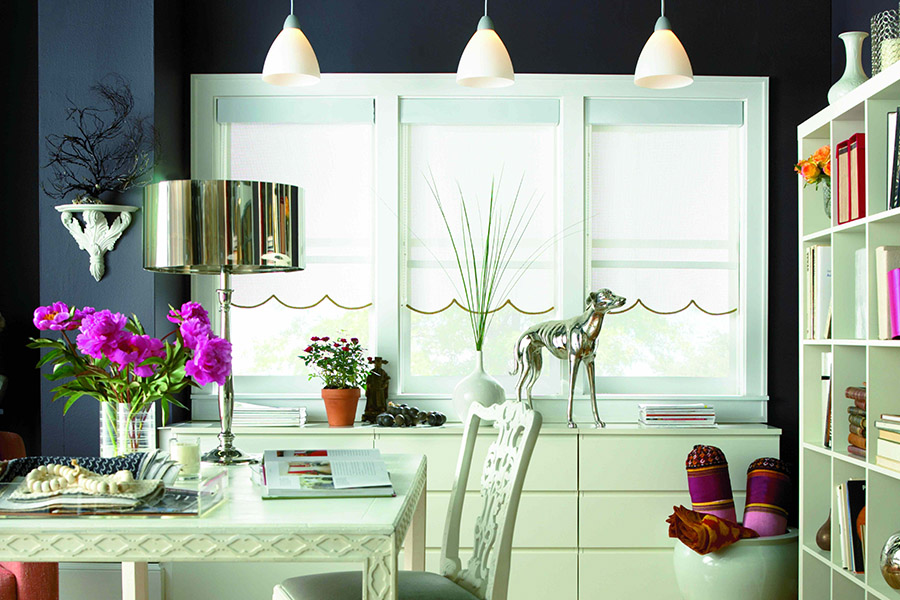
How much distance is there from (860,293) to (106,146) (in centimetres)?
296

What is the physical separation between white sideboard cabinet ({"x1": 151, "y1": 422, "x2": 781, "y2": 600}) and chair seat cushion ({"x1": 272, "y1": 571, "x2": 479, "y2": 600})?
132cm

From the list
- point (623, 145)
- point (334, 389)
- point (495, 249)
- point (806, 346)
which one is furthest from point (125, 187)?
point (806, 346)

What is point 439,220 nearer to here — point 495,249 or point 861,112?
point 495,249

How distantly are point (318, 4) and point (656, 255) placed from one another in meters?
1.94

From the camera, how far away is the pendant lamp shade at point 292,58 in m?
3.29

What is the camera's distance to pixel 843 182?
9.18 feet

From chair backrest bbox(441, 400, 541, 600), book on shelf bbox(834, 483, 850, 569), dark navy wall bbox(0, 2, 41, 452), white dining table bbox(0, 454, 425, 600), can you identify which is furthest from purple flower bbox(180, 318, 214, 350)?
dark navy wall bbox(0, 2, 41, 452)

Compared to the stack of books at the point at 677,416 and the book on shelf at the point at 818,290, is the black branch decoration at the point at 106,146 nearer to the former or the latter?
the stack of books at the point at 677,416

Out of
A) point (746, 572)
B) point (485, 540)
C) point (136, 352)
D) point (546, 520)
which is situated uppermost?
point (136, 352)

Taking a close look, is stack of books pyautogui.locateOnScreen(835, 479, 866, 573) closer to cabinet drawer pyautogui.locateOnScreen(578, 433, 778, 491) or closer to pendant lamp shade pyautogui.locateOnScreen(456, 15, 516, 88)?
cabinet drawer pyautogui.locateOnScreen(578, 433, 778, 491)

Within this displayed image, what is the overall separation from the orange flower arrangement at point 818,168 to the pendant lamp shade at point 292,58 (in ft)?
6.11

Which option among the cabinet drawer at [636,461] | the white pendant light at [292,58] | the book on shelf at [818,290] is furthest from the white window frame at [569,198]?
the book on shelf at [818,290]

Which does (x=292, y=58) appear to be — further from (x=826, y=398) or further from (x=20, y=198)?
(x=826, y=398)

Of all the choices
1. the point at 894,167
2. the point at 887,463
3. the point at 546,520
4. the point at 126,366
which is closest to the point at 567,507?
the point at 546,520
